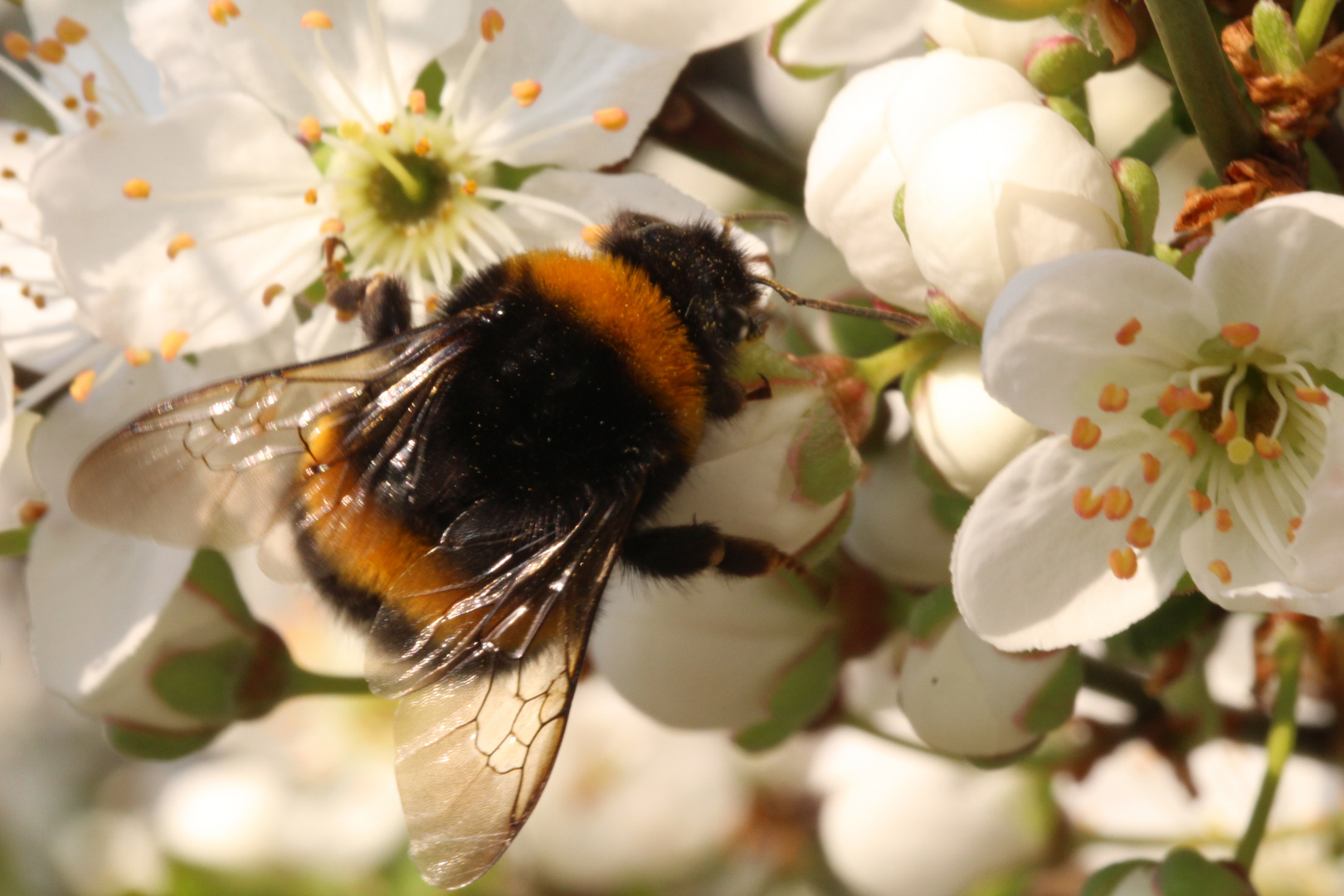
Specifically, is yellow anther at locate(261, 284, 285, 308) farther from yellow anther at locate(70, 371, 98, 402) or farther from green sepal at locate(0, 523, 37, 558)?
green sepal at locate(0, 523, 37, 558)

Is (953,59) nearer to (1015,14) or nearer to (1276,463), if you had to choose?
(1015,14)

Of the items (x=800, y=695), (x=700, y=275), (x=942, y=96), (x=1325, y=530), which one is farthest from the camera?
(x=800, y=695)


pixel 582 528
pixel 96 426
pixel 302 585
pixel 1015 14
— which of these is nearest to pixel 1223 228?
pixel 1015 14

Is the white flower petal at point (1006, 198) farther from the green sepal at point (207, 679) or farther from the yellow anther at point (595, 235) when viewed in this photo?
the green sepal at point (207, 679)

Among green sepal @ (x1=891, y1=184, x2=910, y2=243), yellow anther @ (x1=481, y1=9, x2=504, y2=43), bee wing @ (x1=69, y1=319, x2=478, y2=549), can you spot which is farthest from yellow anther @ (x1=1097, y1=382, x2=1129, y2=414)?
yellow anther @ (x1=481, y1=9, x2=504, y2=43)

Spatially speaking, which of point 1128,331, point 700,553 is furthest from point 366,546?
point 1128,331

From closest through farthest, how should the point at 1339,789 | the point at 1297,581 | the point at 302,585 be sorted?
the point at 1297,581 < the point at 302,585 < the point at 1339,789

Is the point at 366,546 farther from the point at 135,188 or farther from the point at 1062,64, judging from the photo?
the point at 1062,64
